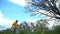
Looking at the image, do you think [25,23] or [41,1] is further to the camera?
[25,23]

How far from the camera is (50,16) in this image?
24.1 metres

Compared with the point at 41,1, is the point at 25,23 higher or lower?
lower

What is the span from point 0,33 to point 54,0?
8.88 m

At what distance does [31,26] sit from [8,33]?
42020 millimetres

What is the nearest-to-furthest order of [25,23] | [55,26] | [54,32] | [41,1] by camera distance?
[54,32]
[55,26]
[41,1]
[25,23]

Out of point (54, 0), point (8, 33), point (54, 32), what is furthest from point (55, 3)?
point (8, 33)

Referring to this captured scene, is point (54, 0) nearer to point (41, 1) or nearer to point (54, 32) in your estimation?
point (41, 1)

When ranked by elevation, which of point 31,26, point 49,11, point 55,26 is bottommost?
point 31,26

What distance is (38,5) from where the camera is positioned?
24578mm

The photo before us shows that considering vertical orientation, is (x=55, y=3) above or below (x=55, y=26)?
above

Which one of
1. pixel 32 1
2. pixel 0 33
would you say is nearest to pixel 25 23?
pixel 32 1

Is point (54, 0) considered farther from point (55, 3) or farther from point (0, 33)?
point (0, 33)

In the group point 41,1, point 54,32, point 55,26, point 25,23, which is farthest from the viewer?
point 25,23

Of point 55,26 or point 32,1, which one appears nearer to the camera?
point 55,26
